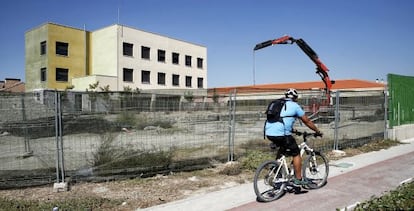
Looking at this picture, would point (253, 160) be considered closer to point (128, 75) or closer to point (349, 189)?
point (349, 189)

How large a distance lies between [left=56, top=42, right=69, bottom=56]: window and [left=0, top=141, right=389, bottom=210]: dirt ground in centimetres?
3603

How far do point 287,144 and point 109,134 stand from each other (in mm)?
3702

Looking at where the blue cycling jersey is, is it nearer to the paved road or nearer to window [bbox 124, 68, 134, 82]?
the paved road

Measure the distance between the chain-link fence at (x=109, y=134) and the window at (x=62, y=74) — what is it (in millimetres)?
34036

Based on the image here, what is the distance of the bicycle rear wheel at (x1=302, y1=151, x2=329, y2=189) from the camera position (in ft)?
20.9

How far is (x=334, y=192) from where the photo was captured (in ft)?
20.2

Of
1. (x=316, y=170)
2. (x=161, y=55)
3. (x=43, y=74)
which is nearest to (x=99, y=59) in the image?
(x=43, y=74)

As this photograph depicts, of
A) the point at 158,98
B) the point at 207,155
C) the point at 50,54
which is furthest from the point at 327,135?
the point at 50,54

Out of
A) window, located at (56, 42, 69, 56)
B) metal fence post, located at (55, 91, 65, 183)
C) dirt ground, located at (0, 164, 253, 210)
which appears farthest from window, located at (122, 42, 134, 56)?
metal fence post, located at (55, 91, 65, 183)

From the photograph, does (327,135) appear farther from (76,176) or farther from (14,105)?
(14,105)

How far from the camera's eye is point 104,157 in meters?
7.04

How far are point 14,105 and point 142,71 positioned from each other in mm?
36774

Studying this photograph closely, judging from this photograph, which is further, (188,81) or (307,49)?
(188,81)

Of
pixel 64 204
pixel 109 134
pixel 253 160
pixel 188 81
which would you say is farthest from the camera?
pixel 188 81
